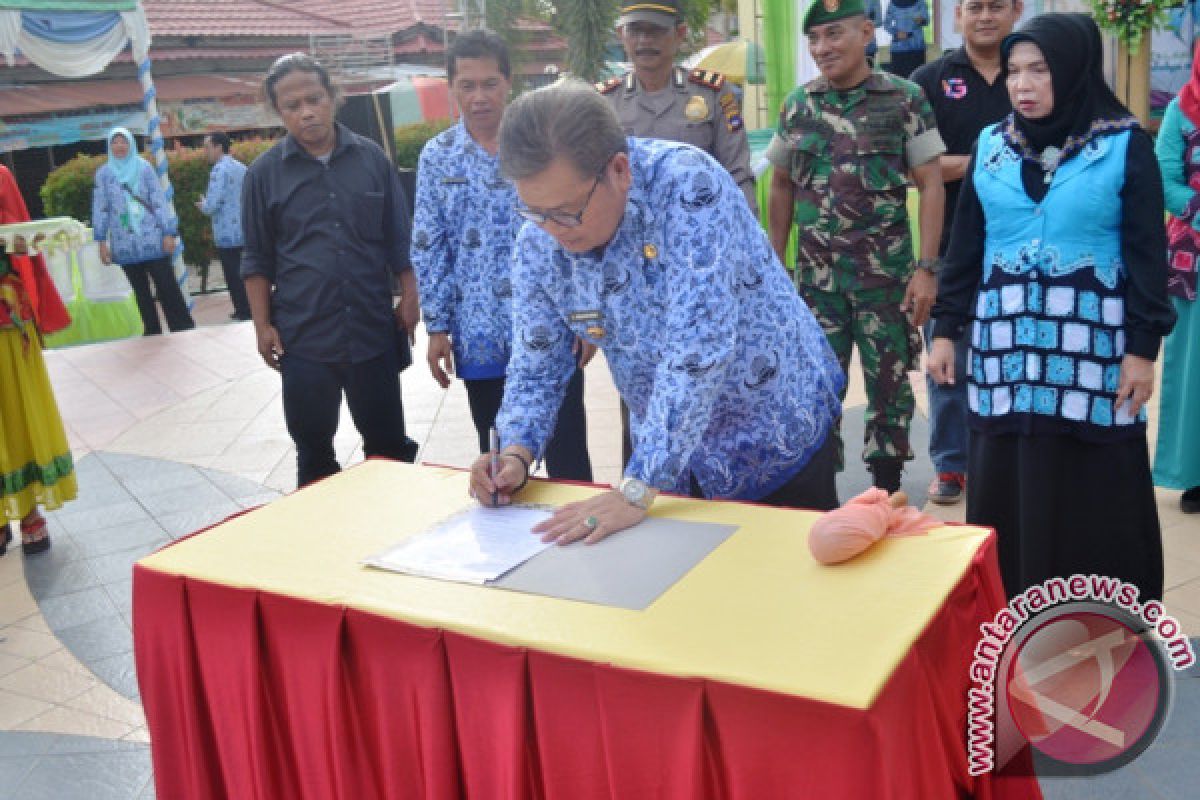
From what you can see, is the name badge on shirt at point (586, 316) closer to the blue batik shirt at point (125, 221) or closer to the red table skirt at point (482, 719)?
the red table skirt at point (482, 719)

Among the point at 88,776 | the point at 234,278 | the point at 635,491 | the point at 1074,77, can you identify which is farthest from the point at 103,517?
the point at 234,278

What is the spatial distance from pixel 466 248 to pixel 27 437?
192cm

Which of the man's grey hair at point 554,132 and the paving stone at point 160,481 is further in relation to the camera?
the paving stone at point 160,481

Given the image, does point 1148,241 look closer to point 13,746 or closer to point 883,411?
point 883,411

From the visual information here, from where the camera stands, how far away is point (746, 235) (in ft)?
6.30

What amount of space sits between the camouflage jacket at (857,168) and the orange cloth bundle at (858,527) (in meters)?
1.89

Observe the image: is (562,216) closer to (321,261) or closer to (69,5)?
(321,261)

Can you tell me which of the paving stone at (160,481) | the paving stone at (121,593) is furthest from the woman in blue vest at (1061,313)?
the paving stone at (160,481)

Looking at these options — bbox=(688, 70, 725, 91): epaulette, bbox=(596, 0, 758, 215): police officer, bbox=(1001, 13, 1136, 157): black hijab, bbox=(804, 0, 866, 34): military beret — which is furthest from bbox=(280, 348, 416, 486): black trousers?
bbox=(1001, 13, 1136, 157): black hijab

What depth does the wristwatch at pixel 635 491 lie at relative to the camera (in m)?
1.87

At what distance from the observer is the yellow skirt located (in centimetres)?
397

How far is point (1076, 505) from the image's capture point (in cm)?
256

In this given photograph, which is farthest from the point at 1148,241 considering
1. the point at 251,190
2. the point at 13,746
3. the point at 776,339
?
the point at 13,746

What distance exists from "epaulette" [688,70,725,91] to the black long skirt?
1.63 m
